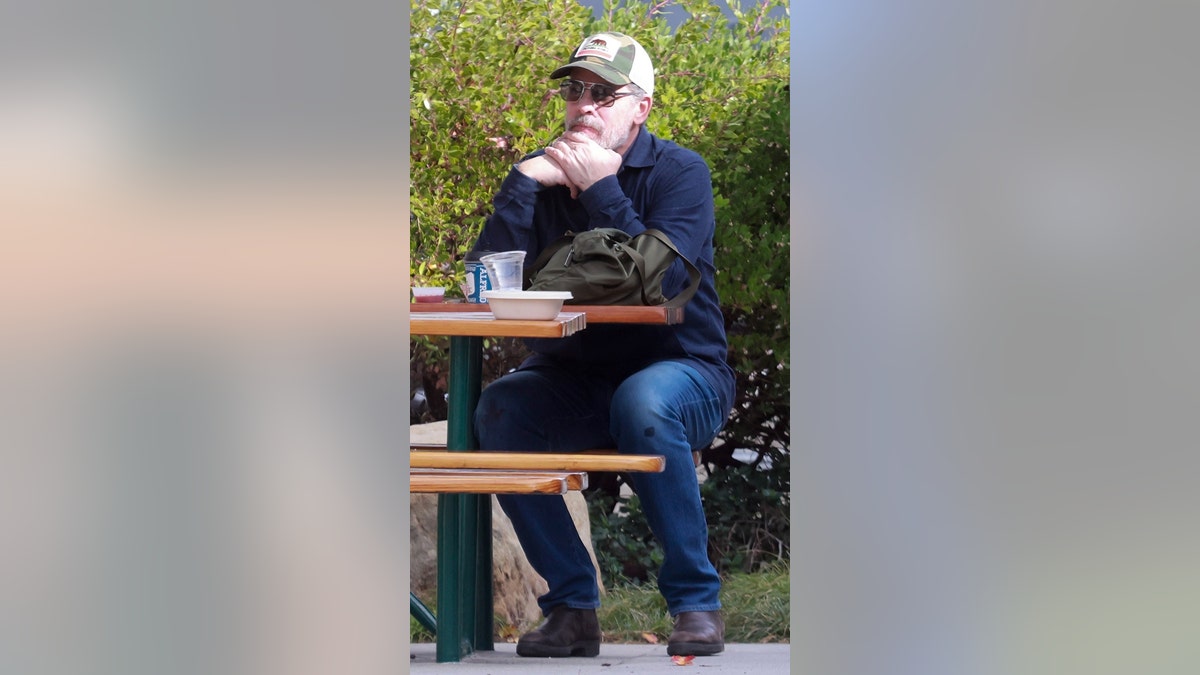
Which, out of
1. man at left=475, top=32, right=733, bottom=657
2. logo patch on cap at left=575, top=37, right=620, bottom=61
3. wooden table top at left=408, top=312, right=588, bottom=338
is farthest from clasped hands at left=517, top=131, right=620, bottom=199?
wooden table top at left=408, top=312, right=588, bottom=338

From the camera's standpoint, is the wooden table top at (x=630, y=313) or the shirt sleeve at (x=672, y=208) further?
the shirt sleeve at (x=672, y=208)

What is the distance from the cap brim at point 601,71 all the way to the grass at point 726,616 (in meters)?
1.68

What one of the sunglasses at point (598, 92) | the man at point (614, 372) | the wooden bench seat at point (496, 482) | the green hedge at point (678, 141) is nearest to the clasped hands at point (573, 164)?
the man at point (614, 372)

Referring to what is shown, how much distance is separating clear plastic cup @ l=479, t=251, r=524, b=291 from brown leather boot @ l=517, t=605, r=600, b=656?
866mm

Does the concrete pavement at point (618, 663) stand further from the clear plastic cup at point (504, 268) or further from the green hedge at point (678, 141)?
the green hedge at point (678, 141)

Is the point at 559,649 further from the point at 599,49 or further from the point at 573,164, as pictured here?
the point at 599,49

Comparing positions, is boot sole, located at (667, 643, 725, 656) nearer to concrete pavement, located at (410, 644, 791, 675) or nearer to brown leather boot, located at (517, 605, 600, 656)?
concrete pavement, located at (410, 644, 791, 675)

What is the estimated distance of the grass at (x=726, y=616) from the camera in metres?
4.21

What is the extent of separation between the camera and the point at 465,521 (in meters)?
3.57

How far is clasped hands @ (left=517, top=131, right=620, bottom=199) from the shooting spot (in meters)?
3.72

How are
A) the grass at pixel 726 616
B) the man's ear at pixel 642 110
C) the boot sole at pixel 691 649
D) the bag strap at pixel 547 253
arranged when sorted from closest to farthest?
the boot sole at pixel 691 649 → the bag strap at pixel 547 253 → the man's ear at pixel 642 110 → the grass at pixel 726 616
